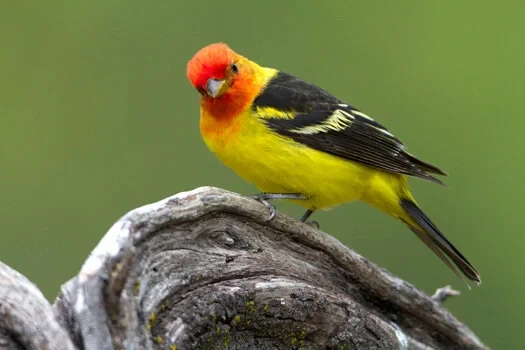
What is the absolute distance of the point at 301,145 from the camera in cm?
430

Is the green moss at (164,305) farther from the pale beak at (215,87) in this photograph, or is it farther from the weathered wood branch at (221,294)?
the pale beak at (215,87)

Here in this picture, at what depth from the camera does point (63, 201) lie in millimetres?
5641

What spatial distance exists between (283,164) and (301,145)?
0.17m

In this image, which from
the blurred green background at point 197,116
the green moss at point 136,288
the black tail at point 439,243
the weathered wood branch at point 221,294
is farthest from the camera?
the blurred green background at point 197,116

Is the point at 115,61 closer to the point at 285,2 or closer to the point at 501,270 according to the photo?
the point at 285,2

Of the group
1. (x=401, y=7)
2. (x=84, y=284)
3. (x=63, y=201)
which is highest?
(x=401, y=7)

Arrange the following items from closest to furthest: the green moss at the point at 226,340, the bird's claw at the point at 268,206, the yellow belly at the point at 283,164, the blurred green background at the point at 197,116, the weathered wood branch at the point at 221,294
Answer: the weathered wood branch at the point at 221,294, the green moss at the point at 226,340, the bird's claw at the point at 268,206, the yellow belly at the point at 283,164, the blurred green background at the point at 197,116

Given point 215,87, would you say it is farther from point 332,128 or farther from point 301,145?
point 332,128

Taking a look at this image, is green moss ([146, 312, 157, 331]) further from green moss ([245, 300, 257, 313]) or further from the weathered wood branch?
green moss ([245, 300, 257, 313])

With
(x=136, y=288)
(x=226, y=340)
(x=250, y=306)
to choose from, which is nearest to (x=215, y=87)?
(x=250, y=306)

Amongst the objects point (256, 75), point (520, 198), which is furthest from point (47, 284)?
point (520, 198)

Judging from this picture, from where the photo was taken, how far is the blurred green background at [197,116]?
557cm

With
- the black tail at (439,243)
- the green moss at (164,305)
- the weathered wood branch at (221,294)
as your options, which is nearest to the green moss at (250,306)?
the weathered wood branch at (221,294)

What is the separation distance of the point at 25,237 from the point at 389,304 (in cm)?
229
